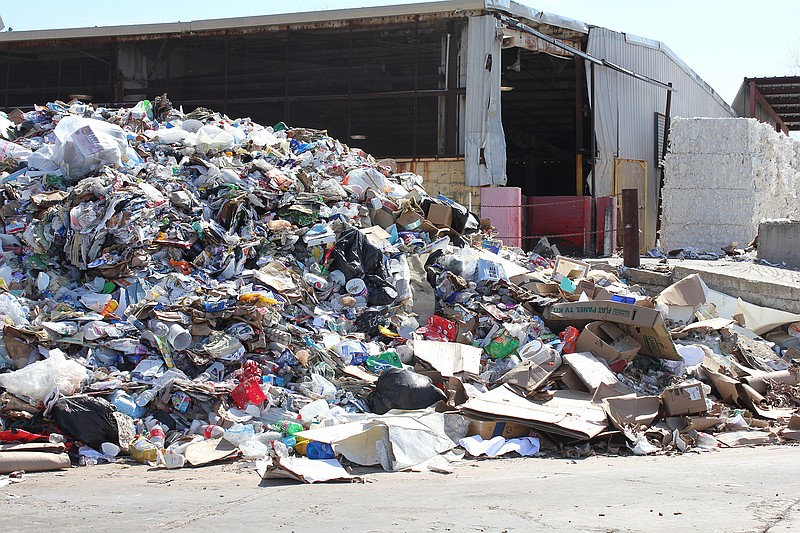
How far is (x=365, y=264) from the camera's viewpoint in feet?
25.7

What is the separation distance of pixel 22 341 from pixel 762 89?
80.0 ft

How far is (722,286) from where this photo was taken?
9.66 m

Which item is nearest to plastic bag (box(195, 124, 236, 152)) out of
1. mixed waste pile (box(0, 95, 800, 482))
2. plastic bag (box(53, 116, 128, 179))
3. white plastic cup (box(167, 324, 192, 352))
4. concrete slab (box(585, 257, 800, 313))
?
mixed waste pile (box(0, 95, 800, 482))

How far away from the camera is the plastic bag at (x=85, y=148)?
812 centimetres

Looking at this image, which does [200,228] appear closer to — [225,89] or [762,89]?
[225,89]

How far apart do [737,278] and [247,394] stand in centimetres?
627

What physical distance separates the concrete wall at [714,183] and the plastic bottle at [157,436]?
11.0m

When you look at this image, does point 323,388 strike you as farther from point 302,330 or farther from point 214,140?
point 214,140

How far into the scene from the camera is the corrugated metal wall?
15672 millimetres

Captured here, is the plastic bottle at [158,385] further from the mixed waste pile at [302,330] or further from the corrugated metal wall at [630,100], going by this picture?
the corrugated metal wall at [630,100]

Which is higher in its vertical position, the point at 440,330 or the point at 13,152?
the point at 13,152

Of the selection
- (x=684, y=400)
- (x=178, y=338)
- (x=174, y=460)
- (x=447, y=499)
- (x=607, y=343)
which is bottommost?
(x=174, y=460)

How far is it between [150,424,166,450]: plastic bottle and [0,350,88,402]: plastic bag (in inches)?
26.6

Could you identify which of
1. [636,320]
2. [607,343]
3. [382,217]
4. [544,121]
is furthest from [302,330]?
[544,121]
